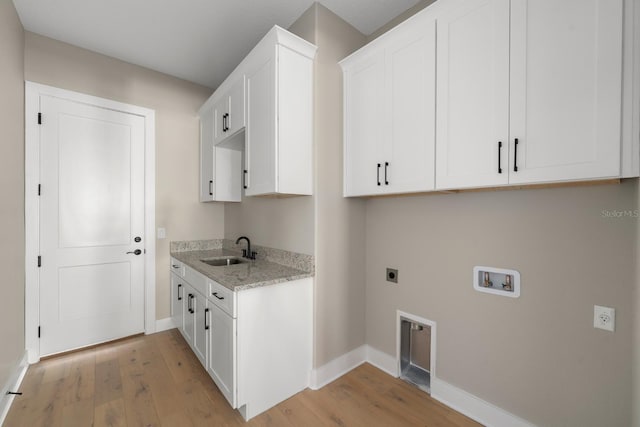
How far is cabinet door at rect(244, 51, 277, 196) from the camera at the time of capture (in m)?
1.85

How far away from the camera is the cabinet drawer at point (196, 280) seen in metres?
2.08

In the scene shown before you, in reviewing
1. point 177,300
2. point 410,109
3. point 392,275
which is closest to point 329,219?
point 392,275

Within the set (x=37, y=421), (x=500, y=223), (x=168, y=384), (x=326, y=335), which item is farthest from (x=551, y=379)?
(x=37, y=421)

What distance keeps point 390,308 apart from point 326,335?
55 centimetres

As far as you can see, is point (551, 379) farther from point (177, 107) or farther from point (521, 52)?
point (177, 107)

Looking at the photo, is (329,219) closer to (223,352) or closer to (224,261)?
(223,352)

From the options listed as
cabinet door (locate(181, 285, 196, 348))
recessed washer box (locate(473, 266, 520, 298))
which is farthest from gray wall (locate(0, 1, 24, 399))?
recessed washer box (locate(473, 266, 520, 298))

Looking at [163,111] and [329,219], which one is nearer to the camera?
[329,219]

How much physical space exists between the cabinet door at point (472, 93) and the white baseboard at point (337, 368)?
1533 mm

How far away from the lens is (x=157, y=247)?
9.52 feet

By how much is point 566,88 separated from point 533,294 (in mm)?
1028

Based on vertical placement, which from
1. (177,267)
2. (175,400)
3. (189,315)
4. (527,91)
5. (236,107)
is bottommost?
(175,400)

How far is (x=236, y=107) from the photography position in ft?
7.51

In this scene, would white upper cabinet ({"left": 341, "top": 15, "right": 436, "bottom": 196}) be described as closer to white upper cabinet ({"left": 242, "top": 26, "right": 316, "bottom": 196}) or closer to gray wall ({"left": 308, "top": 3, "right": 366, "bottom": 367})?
gray wall ({"left": 308, "top": 3, "right": 366, "bottom": 367})
